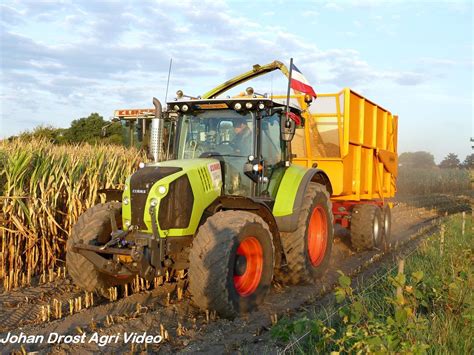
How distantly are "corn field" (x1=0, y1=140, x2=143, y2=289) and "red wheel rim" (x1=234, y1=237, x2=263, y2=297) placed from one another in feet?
9.81

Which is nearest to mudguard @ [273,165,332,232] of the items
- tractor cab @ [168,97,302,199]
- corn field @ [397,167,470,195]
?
tractor cab @ [168,97,302,199]

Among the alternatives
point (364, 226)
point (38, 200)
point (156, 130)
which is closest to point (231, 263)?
point (156, 130)

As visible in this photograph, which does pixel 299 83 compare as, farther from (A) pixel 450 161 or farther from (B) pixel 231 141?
(A) pixel 450 161

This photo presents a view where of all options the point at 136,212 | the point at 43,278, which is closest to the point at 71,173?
the point at 43,278

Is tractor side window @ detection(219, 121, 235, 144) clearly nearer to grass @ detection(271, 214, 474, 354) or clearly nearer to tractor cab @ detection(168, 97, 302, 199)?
tractor cab @ detection(168, 97, 302, 199)

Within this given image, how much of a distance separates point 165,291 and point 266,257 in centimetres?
144

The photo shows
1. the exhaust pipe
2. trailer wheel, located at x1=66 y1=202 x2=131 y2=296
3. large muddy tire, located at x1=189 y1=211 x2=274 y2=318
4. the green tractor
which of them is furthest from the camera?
trailer wheel, located at x1=66 y1=202 x2=131 y2=296

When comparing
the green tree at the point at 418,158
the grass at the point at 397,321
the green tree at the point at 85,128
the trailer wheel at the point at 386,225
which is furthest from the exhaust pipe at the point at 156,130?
the green tree at the point at 418,158

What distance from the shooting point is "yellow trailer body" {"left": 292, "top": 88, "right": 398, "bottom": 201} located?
863 cm

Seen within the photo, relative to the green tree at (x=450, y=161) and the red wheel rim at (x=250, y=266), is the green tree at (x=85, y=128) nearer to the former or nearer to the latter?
the red wheel rim at (x=250, y=266)

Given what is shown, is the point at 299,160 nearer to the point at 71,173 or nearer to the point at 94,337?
the point at 71,173

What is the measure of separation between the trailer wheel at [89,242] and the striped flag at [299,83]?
298cm

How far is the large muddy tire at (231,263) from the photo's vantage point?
486cm

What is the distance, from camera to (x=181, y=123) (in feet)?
21.3
